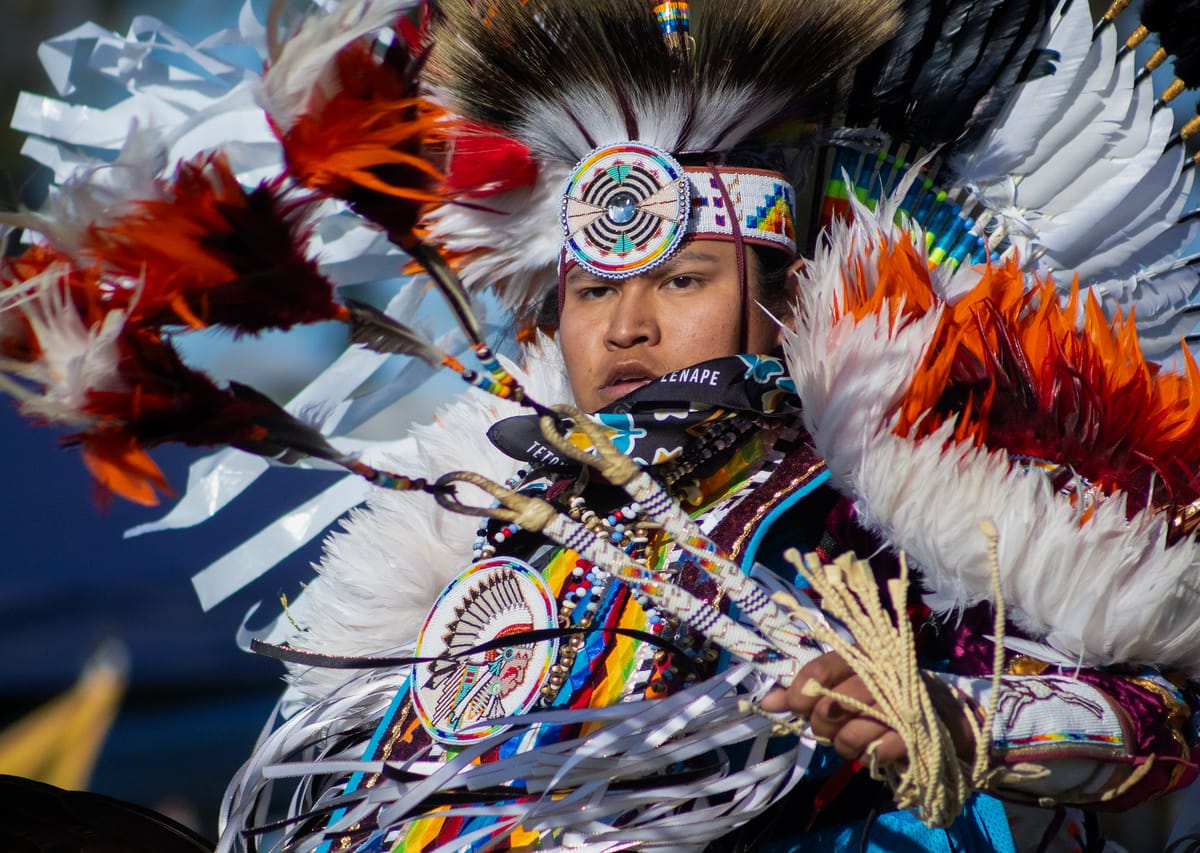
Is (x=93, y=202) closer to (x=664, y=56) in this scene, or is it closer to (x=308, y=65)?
(x=308, y=65)

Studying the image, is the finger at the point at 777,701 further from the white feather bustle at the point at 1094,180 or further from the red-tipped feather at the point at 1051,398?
the white feather bustle at the point at 1094,180

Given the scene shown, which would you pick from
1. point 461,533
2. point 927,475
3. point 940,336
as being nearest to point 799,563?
point 927,475

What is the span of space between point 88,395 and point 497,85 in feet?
3.67

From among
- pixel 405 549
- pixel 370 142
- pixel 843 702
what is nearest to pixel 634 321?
pixel 405 549

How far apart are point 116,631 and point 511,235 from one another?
1.72 m

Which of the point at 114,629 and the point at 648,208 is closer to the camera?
the point at 648,208

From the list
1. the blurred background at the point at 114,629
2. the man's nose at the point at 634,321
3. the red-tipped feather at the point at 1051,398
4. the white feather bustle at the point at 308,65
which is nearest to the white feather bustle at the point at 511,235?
the man's nose at the point at 634,321

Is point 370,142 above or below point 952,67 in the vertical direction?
below

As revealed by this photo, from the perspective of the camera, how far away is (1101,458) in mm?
1515

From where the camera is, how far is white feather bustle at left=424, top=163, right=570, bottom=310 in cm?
212

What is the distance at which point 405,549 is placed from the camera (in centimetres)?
199

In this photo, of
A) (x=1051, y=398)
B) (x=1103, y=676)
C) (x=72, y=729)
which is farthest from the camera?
(x=72, y=729)

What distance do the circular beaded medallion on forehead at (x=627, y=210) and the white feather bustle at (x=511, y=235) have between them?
19cm

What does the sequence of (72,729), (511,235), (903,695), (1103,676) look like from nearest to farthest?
(903,695) < (1103,676) < (511,235) < (72,729)
